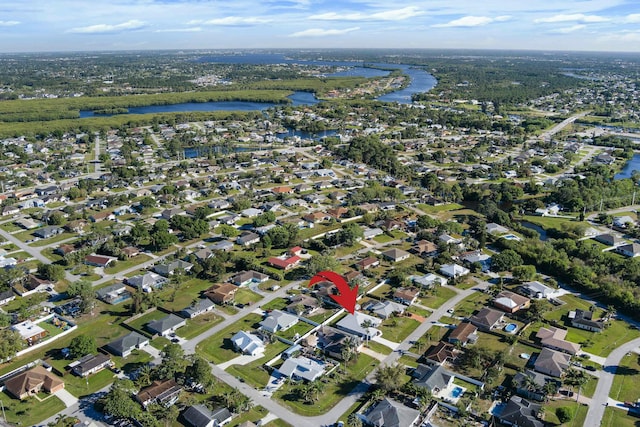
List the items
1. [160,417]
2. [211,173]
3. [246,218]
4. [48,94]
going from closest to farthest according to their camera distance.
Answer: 1. [160,417]
2. [246,218]
3. [211,173]
4. [48,94]

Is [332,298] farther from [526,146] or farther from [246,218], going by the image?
[526,146]

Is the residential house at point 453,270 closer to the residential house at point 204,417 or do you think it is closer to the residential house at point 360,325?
the residential house at point 360,325

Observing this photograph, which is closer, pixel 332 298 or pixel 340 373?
pixel 340 373

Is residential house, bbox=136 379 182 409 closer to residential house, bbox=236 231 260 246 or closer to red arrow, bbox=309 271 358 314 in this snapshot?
red arrow, bbox=309 271 358 314

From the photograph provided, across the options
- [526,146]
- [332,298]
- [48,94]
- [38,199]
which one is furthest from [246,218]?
[48,94]

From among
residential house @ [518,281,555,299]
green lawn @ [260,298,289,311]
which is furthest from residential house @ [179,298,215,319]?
residential house @ [518,281,555,299]

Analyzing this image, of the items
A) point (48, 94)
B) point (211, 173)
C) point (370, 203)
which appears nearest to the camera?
point (370, 203)
